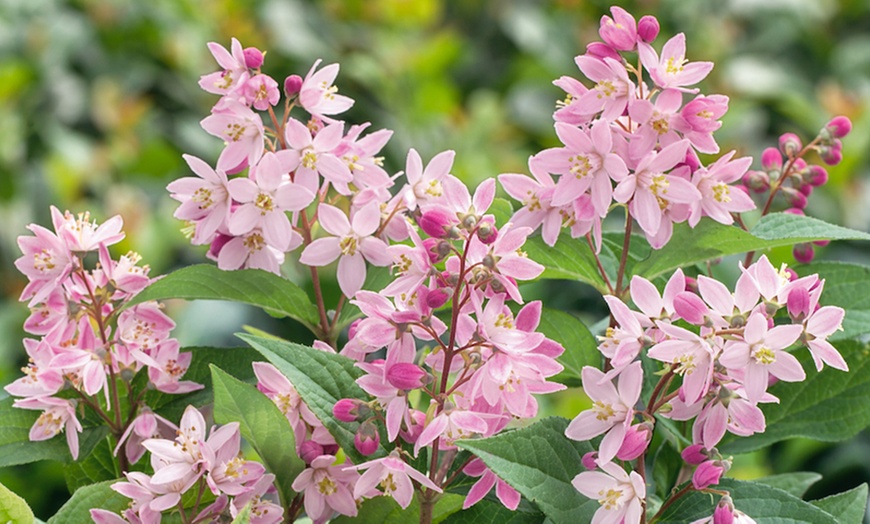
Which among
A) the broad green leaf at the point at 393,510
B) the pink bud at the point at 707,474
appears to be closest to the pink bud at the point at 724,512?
the pink bud at the point at 707,474

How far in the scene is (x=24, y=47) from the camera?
332 cm

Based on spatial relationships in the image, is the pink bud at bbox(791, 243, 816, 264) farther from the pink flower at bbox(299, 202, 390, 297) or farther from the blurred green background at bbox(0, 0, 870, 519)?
the blurred green background at bbox(0, 0, 870, 519)

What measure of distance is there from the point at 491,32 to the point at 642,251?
3390 millimetres

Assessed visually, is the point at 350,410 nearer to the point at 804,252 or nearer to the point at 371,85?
the point at 804,252

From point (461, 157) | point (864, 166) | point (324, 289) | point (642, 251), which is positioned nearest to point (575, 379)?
point (642, 251)

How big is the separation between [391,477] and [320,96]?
0.24 metres

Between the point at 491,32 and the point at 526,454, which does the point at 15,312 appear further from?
the point at 526,454

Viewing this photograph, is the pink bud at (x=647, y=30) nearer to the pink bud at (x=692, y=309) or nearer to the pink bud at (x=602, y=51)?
the pink bud at (x=602, y=51)

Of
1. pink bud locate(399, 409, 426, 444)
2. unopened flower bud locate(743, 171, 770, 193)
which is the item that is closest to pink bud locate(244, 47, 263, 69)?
pink bud locate(399, 409, 426, 444)

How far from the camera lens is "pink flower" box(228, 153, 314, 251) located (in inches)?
22.3

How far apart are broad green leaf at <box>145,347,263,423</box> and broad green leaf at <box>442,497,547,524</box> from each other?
0.54 ft

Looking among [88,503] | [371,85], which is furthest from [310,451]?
[371,85]

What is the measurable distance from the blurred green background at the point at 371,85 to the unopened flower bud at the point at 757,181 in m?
1.65

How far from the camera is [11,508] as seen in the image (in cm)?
55
